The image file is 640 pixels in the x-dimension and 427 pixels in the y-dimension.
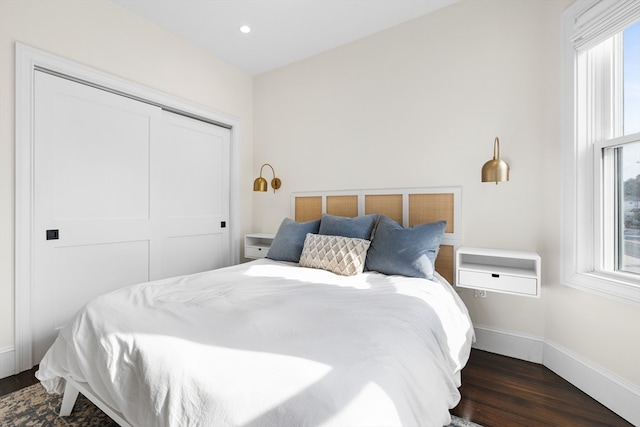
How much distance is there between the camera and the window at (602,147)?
1740 mm

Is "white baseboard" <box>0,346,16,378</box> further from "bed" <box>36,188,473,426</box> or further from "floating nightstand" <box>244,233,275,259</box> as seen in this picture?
"floating nightstand" <box>244,233,275,259</box>

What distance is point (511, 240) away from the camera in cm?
230

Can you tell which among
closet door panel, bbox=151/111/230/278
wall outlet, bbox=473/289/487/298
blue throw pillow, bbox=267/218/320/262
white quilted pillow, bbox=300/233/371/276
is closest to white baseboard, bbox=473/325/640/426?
wall outlet, bbox=473/289/487/298

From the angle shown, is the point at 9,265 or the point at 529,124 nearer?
the point at 9,265

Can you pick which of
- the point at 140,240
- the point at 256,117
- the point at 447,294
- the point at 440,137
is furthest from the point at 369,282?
the point at 256,117

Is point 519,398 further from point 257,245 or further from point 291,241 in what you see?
point 257,245

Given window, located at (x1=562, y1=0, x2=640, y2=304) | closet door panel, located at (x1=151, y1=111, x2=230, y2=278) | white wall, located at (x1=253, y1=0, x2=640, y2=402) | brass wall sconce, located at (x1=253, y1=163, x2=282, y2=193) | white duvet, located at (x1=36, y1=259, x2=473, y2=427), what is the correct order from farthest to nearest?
brass wall sconce, located at (x1=253, y1=163, x2=282, y2=193)
closet door panel, located at (x1=151, y1=111, x2=230, y2=278)
white wall, located at (x1=253, y1=0, x2=640, y2=402)
window, located at (x1=562, y1=0, x2=640, y2=304)
white duvet, located at (x1=36, y1=259, x2=473, y2=427)

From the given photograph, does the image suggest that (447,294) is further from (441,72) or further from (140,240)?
(140,240)

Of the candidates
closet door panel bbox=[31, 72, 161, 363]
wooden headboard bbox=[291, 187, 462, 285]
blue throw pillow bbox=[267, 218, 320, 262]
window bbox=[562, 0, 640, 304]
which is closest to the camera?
window bbox=[562, 0, 640, 304]

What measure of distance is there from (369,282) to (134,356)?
4.46 feet

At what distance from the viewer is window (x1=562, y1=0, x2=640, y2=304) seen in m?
1.74

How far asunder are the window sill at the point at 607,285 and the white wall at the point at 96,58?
3.39 m

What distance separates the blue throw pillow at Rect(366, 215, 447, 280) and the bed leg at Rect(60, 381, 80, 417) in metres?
1.91

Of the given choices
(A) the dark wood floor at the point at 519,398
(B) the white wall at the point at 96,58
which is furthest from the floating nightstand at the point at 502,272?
(B) the white wall at the point at 96,58
